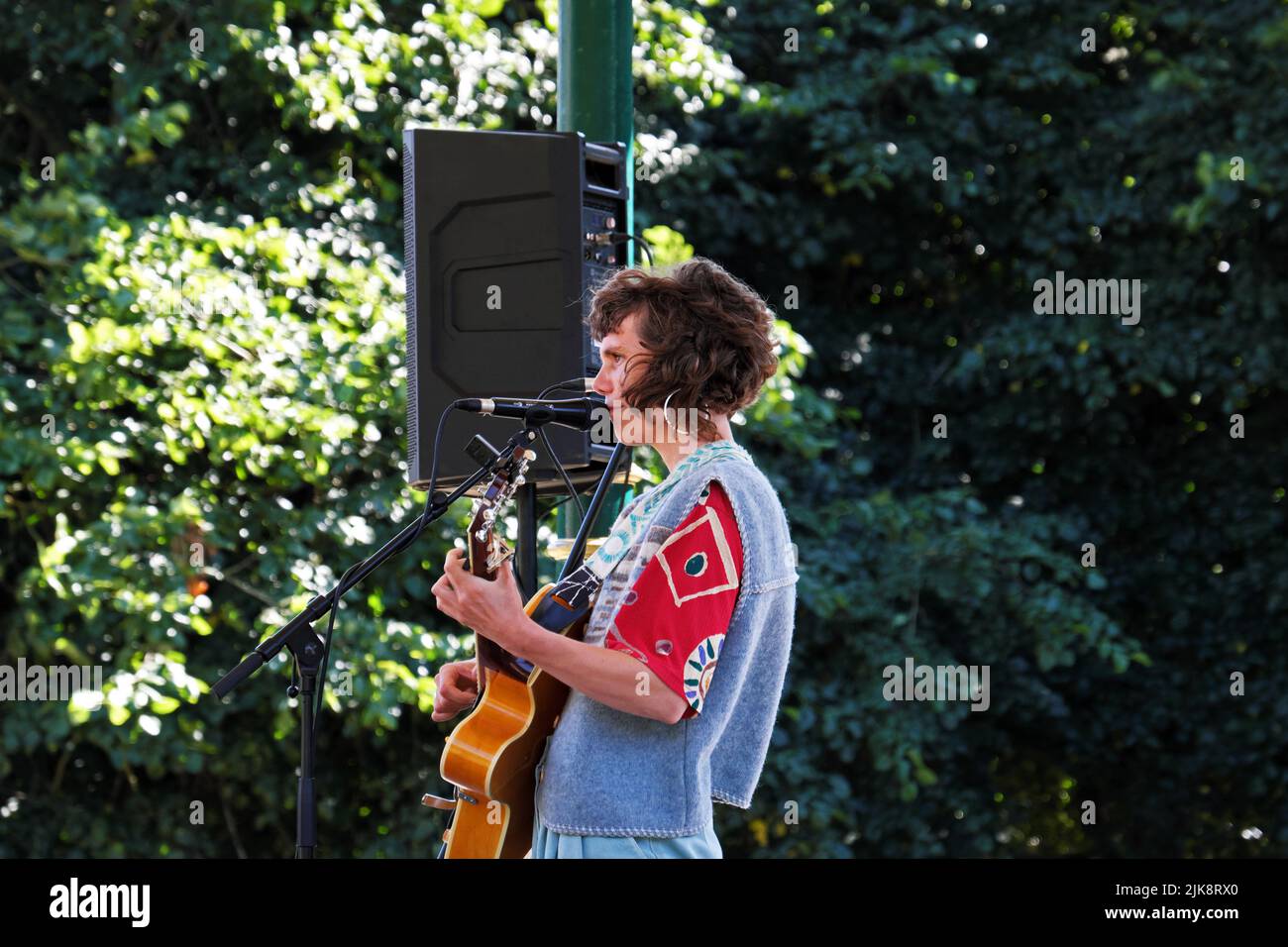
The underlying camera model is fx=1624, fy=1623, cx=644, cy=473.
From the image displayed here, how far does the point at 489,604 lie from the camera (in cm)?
192

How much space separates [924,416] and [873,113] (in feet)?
4.51

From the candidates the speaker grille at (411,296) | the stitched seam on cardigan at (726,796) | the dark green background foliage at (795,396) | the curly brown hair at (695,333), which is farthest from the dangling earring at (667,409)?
the dark green background foliage at (795,396)

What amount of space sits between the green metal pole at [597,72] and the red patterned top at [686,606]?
1168 millimetres

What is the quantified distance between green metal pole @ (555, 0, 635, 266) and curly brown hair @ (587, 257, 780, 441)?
954 millimetres

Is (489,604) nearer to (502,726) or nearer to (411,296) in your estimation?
(502,726)

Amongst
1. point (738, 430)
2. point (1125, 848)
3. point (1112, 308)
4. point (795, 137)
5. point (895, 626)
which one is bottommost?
point (1125, 848)

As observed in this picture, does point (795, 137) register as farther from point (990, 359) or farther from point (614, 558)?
point (614, 558)

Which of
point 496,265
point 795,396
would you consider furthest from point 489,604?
point 795,396

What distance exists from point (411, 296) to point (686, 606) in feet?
4.19

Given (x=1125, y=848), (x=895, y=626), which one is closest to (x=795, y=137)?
(x=895, y=626)

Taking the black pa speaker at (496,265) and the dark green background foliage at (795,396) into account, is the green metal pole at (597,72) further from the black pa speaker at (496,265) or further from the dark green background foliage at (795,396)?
the dark green background foliage at (795,396)

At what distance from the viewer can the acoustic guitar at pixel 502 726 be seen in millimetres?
2002

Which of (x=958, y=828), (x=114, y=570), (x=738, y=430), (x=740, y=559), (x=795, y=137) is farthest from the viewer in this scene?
(x=795, y=137)

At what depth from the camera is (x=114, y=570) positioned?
4828mm
